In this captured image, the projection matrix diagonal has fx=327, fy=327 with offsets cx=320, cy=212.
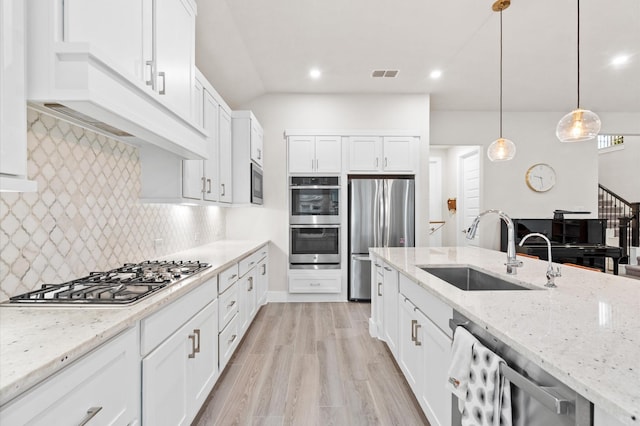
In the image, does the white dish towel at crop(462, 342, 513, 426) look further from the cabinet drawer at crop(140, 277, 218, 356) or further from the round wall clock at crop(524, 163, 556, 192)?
the round wall clock at crop(524, 163, 556, 192)

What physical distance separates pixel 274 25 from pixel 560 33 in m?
2.76

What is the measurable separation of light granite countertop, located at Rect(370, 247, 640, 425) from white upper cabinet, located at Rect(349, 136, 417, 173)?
2765 mm

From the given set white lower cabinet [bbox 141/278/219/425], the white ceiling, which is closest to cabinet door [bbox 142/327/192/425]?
white lower cabinet [bbox 141/278/219/425]

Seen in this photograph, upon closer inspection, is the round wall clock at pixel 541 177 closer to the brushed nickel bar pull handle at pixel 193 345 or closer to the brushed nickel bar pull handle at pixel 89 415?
the brushed nickel bar pull handle at pixel 193 345

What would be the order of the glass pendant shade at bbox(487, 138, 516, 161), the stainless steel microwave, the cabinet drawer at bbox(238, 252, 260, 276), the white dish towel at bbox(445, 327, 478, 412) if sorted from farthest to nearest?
the stainless steel microwave, the glass pendant shade at bbox(487, 138, 516, 161), the cabinet drawer at bbox(238, 252, 260, 276), the white dish towel at bbox(445, 327, 478, 412)

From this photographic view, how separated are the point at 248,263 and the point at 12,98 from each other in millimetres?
2540

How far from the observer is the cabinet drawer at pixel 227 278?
2.34m

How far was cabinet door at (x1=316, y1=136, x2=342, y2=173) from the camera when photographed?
14.8 feet

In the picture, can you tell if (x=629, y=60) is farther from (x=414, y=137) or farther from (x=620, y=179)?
(x=620, y=179)

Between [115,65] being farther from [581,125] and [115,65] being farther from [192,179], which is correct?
[581,125]

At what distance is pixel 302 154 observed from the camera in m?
4.53

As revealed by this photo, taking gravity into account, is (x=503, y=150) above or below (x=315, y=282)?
above

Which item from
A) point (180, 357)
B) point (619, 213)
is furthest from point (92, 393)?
point (619, 213)

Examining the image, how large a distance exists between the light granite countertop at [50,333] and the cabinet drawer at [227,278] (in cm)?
86
